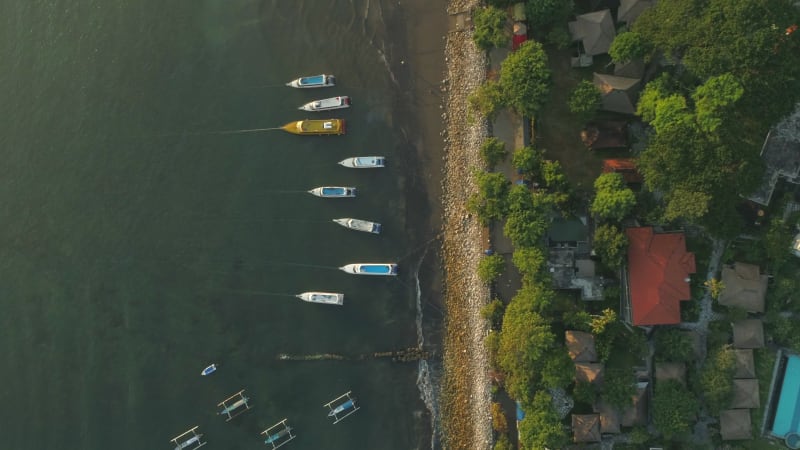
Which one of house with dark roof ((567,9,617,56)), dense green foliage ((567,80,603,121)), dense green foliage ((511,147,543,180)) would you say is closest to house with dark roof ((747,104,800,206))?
dense green foliage ((567,80,603,121))

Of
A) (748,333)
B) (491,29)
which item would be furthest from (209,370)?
(748,333)

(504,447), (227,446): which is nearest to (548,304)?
(504,447)

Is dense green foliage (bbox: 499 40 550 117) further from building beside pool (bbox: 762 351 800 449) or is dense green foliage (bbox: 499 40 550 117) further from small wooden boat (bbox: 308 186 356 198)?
building beside pool (bbox: 762 351 800 449)

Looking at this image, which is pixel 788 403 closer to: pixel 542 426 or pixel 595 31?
pixel 542 426

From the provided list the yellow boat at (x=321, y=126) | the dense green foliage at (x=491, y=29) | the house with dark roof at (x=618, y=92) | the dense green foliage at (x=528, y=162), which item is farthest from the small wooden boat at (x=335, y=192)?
the house with dark roof at (x=618, y=92)

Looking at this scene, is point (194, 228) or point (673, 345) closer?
point (673, 345)

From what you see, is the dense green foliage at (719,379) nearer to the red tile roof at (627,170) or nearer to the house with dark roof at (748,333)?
the house with dark roof at (748,333)

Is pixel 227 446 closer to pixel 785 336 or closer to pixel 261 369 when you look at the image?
pixel 261 369
